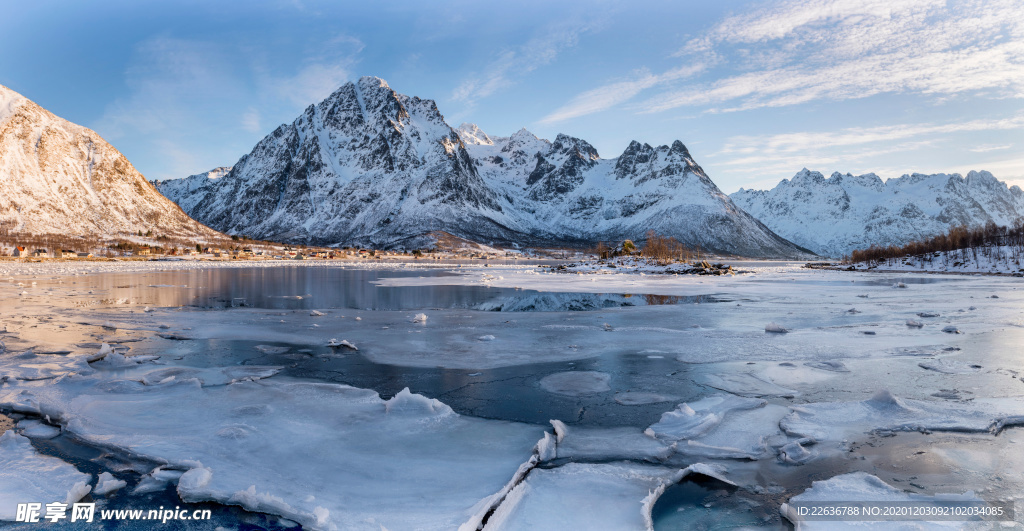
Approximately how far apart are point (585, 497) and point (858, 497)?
336cm

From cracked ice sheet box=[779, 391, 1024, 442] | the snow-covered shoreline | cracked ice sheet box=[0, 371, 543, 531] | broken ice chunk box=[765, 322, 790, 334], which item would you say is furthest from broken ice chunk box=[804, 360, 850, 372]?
the snow-covered shoreline

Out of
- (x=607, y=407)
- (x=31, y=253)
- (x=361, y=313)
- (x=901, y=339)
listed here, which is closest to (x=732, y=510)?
(x=607, y=407)

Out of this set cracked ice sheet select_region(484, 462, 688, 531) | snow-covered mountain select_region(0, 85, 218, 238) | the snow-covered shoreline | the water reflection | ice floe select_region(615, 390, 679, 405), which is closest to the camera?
cracked ice sheet select_region(484, 462, 688, 531)

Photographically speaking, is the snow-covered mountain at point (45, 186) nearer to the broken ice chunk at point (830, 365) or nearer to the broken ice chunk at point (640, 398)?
the broken ice chunk at point (640, 398)

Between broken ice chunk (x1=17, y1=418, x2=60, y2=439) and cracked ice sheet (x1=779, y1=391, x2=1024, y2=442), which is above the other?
cracked ice sheet (x1=779, y1=391, x2=1024, y2=442)

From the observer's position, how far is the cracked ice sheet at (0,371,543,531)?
6.37m

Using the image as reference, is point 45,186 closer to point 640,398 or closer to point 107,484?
point 107,484

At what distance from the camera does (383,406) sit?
10062 mm

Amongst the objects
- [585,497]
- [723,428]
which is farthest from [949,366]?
[585,497]

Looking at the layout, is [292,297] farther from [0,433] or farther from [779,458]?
[779,458]

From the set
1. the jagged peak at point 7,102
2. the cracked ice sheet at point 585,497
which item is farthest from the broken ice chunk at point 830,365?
the jagged peak at point 7,102

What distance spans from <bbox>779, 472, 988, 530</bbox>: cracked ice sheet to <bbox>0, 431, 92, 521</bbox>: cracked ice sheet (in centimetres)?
891

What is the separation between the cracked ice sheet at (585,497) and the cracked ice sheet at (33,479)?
5596 mm

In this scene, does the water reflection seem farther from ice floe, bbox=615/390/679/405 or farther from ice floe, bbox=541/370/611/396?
ice floe, bbox=615/390/679/405
